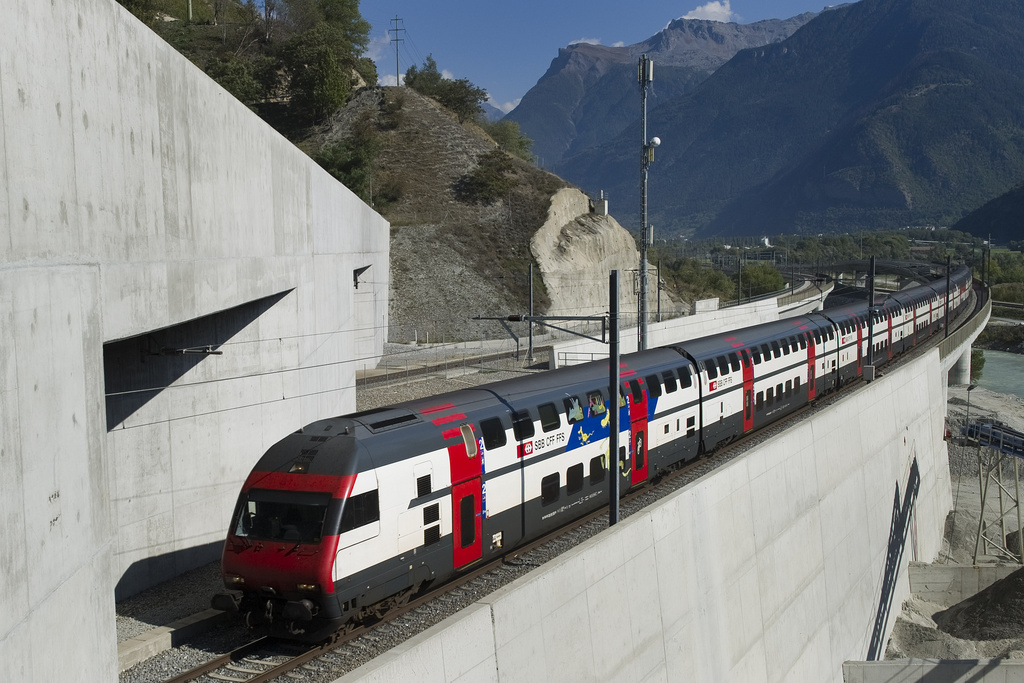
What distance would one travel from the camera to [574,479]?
1792 cm

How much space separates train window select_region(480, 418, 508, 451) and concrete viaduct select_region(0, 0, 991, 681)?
262 cm

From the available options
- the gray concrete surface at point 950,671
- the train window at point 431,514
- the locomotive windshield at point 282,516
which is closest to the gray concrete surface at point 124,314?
the locomotive windshield at point 282,516

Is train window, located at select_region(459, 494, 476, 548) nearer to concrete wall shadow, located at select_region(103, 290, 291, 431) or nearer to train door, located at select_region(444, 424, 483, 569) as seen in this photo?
train door, located at select_region(444, 424, 483, 569)

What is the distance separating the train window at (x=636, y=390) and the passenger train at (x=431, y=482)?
5 cm

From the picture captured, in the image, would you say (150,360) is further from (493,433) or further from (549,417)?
(549,417)

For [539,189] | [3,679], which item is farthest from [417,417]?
[539,189]

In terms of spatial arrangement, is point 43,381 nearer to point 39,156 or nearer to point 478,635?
point 39,156

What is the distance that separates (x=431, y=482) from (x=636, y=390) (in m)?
7.71

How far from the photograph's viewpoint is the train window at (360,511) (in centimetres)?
1249

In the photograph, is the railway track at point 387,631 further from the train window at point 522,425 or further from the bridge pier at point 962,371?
the bridge pier at point 962,371

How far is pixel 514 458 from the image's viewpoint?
16016mm

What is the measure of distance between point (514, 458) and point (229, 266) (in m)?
6.26

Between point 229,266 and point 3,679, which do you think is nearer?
point 3,679

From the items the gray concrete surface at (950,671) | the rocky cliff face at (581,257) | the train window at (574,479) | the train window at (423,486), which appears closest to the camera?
the train window at (423,486)
